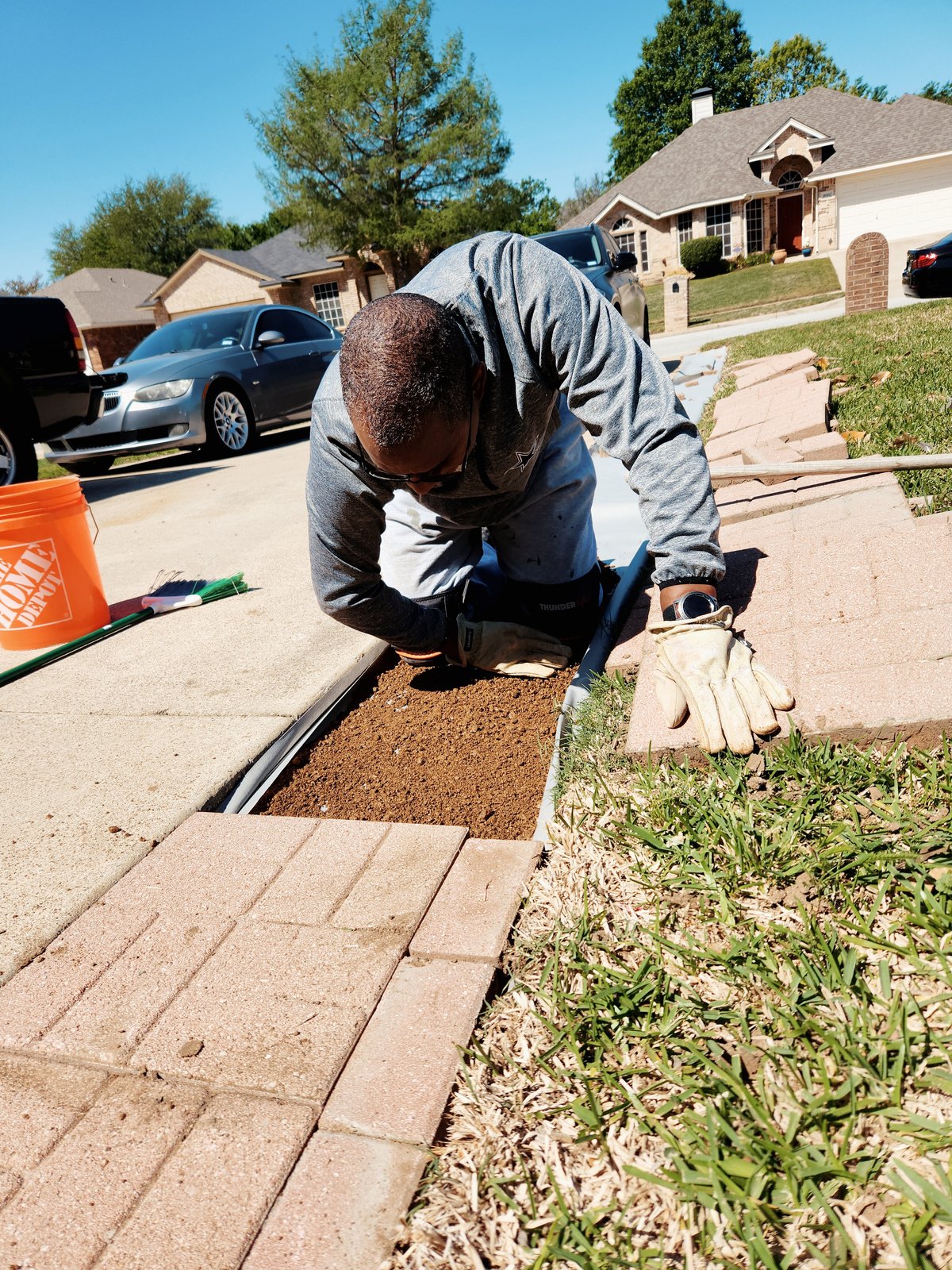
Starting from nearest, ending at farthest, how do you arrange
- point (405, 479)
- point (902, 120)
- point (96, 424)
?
1. point (405, 479)
2. point (96, 424)
3. point (902, 120)

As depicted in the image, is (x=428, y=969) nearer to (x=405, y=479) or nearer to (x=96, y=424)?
(x=405, y=479)

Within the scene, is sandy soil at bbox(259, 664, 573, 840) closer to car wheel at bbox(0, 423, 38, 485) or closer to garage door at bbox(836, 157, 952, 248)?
car wheel at bbox(0, 423, 38, 485)

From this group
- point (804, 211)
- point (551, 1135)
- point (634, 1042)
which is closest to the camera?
point (551, 1135)

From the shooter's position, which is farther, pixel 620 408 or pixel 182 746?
pixel 182 746

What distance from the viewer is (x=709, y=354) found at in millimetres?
10312

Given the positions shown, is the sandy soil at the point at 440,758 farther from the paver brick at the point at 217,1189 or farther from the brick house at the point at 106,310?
the brick house at the point at 106,310

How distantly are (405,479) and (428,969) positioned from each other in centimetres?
111

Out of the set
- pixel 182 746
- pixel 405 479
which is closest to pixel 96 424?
pixel 182 746

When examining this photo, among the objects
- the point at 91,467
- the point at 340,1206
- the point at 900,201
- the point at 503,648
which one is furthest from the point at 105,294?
the point at 340,1206

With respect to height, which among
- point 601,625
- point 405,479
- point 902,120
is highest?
point 902,120

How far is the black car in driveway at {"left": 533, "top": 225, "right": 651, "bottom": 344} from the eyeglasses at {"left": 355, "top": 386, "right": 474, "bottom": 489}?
7.69 metres

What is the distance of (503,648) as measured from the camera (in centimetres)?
295

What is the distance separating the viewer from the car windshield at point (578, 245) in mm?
9812

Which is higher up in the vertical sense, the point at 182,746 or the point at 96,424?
the point at 96,424
